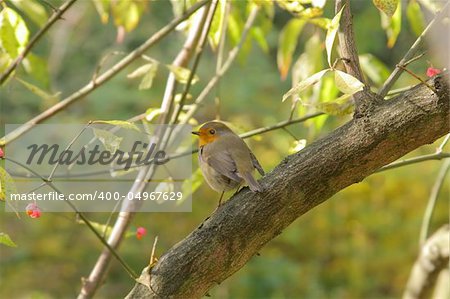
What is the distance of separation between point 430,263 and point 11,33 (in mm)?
1633

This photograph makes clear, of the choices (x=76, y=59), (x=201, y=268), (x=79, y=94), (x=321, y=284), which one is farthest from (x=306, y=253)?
(x=201, y=268)

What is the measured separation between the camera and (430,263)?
8.88ft

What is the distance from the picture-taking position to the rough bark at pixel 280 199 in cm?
145

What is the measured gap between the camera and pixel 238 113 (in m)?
6.00

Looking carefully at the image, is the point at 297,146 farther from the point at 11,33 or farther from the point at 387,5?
the point at 11,33

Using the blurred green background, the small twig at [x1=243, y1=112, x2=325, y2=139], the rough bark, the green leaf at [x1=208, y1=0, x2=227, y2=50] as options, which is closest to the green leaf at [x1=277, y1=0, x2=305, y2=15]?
the green leaf at [x1=208, y1=0, x2=227, y2=50]

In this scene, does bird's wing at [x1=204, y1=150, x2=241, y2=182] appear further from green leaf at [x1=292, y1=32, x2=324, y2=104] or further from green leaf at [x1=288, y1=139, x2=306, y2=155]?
green leaf at [x1=292, y1=32, x2=324, y2=104]

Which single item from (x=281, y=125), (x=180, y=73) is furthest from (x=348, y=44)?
(x=180, y=73)

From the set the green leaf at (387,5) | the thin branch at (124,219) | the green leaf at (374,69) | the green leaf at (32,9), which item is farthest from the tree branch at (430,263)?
the green leaf at (32,9)

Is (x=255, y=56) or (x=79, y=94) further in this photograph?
(x=255, y=56)

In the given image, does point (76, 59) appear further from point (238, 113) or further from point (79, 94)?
point (79, 94)

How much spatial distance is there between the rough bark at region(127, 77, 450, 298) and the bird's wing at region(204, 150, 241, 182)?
453 mm

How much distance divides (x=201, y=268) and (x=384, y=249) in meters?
3.75

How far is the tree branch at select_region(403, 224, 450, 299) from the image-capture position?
2617 millimetres
